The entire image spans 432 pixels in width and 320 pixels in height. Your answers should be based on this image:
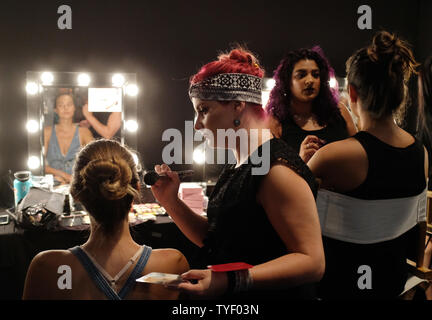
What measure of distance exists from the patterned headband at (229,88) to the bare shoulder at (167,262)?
478 mm

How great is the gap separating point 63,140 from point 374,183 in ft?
6.71

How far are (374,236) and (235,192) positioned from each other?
0.46 m

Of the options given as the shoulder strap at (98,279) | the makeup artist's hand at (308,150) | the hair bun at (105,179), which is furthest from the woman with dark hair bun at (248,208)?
the makeup artist's hand at (308,150)

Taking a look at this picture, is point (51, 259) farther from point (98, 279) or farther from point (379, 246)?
point (379, 246)

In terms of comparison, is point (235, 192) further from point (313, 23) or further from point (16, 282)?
point (313, 23)

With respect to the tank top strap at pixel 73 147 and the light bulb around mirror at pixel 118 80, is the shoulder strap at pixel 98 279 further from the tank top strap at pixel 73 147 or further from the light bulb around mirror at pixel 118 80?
the light bulb around mirror at pixel 118 80

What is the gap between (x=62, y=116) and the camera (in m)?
2.43

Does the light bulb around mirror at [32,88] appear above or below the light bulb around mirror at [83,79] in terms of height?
below

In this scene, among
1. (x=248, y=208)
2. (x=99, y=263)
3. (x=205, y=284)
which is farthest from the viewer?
(x=99, y=263)

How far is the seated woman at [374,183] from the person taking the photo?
41.0 inches

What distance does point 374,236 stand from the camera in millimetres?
1101

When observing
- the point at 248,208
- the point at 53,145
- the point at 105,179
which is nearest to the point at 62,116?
the point at 53,145

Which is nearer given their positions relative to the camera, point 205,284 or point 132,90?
point 205,284

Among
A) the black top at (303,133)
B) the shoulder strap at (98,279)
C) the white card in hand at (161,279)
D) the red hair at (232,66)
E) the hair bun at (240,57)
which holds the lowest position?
the shoulder strap at (98,279)
